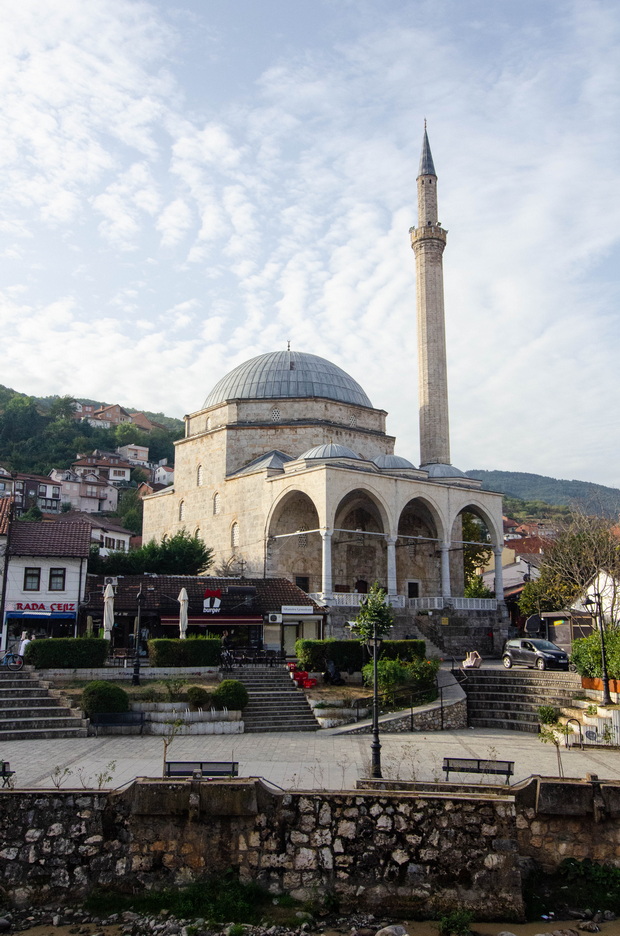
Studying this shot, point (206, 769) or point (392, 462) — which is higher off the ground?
point (392, 462)

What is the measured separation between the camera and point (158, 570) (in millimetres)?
29141

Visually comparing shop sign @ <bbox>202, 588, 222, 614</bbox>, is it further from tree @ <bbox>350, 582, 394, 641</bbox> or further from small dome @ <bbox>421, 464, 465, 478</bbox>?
small dome @ <bbox>421, 464, 465, 478</bbox>

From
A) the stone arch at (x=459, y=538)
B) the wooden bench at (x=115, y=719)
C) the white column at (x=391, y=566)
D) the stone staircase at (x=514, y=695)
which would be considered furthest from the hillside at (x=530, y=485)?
the wooden bench at (x=115, y=719)

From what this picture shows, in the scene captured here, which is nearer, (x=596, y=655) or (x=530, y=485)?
(x=596, y=655)

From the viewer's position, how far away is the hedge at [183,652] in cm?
1900

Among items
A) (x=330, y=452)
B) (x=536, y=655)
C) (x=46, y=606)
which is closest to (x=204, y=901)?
(x=536, y=655)

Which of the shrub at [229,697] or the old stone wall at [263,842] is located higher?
the shrub at [229,697]

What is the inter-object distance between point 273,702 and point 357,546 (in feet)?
50.9

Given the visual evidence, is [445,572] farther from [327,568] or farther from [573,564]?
[327,568]

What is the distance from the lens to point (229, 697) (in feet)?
53.2

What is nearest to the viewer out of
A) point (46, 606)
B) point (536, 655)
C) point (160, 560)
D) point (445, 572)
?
point (536, 655)

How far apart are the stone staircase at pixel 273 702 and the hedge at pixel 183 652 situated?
2.59 ft

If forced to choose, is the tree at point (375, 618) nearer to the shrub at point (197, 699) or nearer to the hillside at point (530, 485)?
the shrub at point (197, 699)

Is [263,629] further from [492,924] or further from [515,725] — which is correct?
[492,924]
